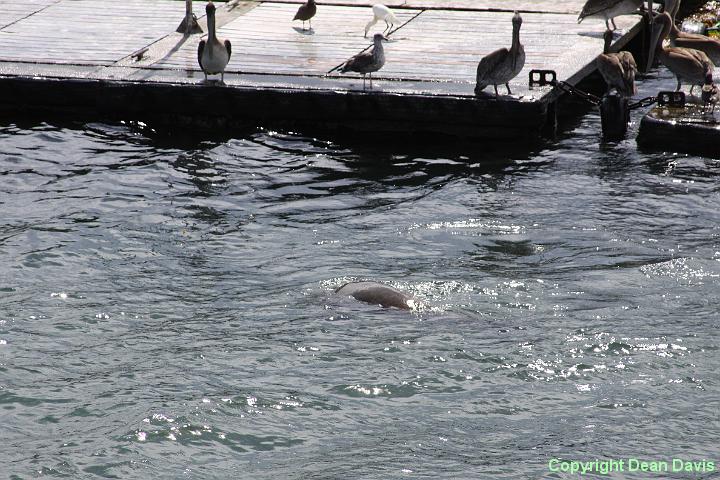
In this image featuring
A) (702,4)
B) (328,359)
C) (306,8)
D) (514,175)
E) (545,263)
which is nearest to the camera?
(328,359)

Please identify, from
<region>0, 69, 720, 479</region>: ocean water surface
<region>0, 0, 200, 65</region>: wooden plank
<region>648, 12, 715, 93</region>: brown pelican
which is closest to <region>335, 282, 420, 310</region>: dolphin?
<region>0, 69, 720, 479</region>: ocean water surface

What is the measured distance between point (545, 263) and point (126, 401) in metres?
4.11

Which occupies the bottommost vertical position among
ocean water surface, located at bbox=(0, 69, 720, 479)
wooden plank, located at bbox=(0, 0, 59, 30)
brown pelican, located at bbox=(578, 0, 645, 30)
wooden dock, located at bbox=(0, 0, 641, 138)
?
ocean water surface, located at bbox=(0, 69, 720, 479)

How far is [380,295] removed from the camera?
923 centimetres

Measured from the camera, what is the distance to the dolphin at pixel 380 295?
9.17m

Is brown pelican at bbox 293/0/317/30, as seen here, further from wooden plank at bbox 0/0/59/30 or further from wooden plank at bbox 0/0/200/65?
wooden plank at bbox 0/0/59/30

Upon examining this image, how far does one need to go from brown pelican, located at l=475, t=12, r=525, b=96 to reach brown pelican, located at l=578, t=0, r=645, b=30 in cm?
369

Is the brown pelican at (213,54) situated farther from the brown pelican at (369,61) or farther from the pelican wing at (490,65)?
the pelican wing at (490,65)

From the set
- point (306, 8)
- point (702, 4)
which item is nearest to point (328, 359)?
point (306, 8)

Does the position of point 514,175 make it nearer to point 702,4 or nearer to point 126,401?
point 126,401

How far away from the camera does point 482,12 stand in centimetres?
1878

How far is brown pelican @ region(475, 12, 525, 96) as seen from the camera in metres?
13.6

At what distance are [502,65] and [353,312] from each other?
5583mm

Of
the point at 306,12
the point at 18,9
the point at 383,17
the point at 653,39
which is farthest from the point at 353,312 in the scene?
the point at 18,9
